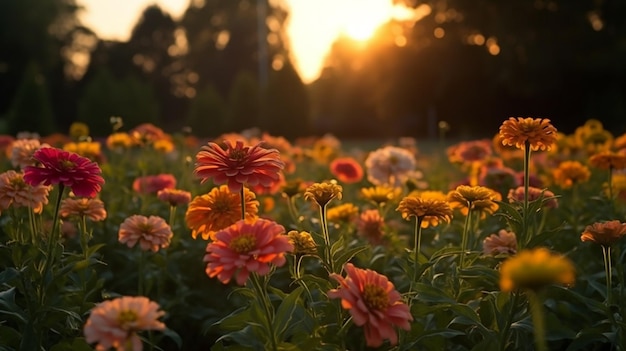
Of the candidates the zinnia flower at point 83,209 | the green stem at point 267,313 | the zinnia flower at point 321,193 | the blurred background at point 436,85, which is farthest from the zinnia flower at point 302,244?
the blurred background at point 436,85

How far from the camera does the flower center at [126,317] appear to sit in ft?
3.49

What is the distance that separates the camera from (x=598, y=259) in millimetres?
2811

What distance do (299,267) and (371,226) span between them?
0.77m

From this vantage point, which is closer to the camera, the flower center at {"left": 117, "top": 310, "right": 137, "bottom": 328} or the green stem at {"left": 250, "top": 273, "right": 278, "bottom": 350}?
the flower center at {"left": 117, "top": 310, "right": 137, "bottom": 328}

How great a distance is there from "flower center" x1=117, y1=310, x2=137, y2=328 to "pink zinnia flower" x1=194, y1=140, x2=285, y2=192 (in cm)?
50

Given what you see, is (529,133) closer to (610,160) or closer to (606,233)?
(606,233)

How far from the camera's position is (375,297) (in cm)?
129

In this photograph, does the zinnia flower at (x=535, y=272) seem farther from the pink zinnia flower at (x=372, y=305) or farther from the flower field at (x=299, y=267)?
the pink zinnia flower at (x=372, y=305)

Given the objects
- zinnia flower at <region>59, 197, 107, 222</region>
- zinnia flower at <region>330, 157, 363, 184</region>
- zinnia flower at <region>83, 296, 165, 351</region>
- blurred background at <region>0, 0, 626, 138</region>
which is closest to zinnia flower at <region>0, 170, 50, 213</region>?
zinnia flower at <region>59, 197, 107, 222</region>

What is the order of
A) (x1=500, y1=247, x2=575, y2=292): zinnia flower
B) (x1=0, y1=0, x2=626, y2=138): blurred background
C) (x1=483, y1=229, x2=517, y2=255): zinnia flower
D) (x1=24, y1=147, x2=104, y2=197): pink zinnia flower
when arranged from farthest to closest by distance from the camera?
1. (x1=0, y1=0, x2=626, y2=138): blurred background
2. (x1=483, y1=229, x2=517, y2=255): zinnia flower
3. (x1=24, y1=147, x2=104, y2=197): pink zinnia flower
4. (x1=500, y1=247, x2=575, y2=292): zinnia flower

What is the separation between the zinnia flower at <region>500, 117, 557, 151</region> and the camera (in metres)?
1.80

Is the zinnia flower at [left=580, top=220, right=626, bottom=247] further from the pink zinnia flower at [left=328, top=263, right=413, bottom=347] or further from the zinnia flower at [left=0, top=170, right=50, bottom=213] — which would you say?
the zinnia flower at [left=0, top=170, right=50, bottom=213]

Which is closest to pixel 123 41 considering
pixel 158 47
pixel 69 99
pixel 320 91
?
Answer: pixel 158 47

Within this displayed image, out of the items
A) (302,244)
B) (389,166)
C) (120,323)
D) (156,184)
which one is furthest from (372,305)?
(389,166)
